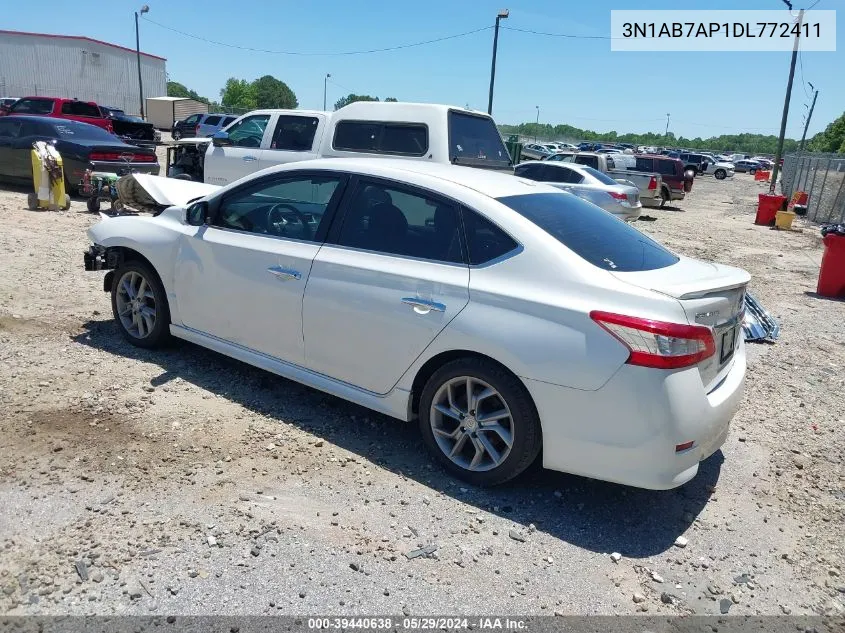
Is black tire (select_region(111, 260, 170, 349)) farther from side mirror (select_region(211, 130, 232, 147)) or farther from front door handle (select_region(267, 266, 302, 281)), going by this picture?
side mirror (select_region(211, 130, 232, 147))

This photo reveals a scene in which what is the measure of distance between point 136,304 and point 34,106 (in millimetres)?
18376

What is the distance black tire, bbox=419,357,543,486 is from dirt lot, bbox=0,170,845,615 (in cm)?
11

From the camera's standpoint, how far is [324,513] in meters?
3.35

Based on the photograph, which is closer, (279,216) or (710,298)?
(710,298)

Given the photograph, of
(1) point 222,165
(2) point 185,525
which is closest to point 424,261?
(2) point 185,525

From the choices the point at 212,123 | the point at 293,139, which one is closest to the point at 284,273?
the point at 293,139

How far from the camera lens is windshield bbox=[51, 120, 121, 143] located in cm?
1328

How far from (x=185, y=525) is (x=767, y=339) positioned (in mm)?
6239

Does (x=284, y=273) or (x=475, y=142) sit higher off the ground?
(x=475, y=142)

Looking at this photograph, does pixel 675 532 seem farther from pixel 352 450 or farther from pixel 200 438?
pixel 200 438

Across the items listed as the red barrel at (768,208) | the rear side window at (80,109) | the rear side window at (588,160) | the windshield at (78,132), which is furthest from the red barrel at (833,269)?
the rear side window at (80,109)

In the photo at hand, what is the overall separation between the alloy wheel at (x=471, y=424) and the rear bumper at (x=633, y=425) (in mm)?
257

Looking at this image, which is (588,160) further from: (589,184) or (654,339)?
(654,339)

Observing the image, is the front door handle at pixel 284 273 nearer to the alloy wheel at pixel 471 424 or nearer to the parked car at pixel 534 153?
the alloy wheel at pixel 471 424
